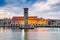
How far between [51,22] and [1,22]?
15285mm

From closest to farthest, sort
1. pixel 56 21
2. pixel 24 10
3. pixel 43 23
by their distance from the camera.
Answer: pixel 24 10
pixel 43 23
pixel 56 21

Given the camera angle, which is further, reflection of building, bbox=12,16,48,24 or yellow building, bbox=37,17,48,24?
reflection of building, bbox=12,16,48,24

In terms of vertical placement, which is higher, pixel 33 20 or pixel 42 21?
pixel 33 20

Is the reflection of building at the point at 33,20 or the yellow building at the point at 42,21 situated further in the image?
the reflection of building at the point at 33,20

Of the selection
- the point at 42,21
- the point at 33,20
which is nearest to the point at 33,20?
the point at 33,20

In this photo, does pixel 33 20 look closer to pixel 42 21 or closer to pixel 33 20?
pixel 33 20

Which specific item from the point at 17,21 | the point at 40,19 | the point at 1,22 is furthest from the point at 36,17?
the point at 1,22

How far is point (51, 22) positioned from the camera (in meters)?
66.1

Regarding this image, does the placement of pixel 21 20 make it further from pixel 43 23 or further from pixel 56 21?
pixel 56 21

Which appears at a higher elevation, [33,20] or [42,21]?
[33,20]

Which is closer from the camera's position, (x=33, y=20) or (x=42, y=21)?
(x=42, y=21)

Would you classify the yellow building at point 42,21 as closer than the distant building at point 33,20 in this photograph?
Yes

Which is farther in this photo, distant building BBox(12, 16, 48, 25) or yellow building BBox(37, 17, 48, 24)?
distant building BBox(12, 16, 48, 25)

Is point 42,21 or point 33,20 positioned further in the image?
point 33,20
